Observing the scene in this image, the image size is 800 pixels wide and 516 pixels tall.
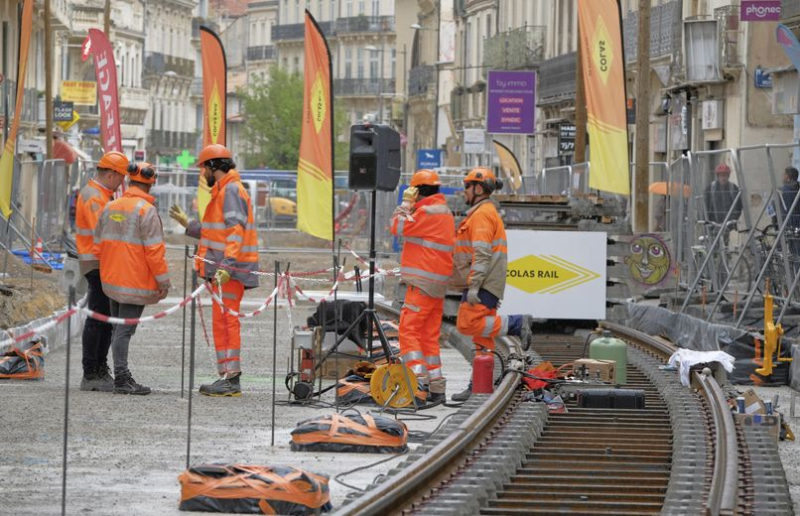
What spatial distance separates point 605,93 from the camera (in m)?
28.5

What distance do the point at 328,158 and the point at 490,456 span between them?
1458 cm

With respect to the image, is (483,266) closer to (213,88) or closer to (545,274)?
(545,274)

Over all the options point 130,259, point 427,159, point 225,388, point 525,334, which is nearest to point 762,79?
point 525,334

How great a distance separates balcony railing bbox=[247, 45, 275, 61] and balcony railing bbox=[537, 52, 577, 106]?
8584 cm

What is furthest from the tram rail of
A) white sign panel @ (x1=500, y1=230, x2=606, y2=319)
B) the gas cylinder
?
white sign panel @ (x1=500, y1=230, x2=606, y2=319)

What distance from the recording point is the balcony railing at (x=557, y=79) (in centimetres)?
5526

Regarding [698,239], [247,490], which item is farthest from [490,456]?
[698,239]

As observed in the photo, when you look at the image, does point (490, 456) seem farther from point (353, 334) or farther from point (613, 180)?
point (613, 180)

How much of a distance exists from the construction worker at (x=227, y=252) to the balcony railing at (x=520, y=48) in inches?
1819

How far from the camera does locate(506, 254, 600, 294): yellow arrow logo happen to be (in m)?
22.6

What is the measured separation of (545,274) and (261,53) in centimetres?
12513

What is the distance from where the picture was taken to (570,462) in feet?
→ 39.4

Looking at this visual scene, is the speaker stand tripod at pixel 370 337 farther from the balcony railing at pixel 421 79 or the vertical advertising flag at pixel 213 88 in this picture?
the balcony railing at pixel 421 79

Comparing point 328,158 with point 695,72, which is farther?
point 695,72
